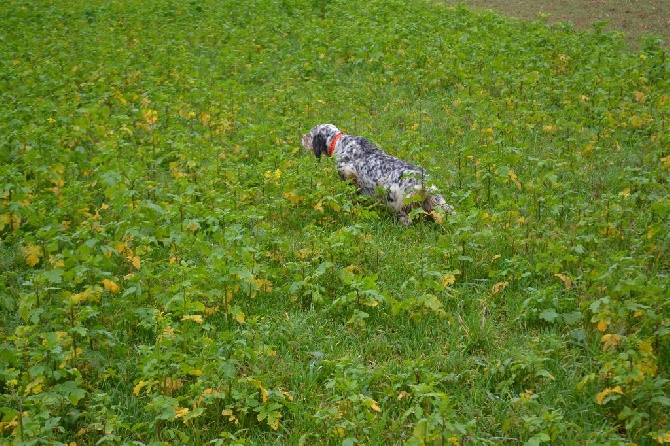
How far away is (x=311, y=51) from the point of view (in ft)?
43.3

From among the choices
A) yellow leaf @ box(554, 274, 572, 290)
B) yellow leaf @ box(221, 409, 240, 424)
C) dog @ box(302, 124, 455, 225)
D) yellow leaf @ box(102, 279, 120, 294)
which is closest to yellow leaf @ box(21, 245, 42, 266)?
yellow leaf @ box(102, 279, 120, 294)

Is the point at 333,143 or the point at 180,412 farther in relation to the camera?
the point at 333,143

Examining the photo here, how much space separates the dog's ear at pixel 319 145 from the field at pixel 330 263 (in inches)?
11.9

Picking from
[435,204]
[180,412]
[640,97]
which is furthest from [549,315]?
[640,97]

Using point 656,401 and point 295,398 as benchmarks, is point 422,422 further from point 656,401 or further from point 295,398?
point 656,401

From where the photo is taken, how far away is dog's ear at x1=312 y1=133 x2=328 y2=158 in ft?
28.4

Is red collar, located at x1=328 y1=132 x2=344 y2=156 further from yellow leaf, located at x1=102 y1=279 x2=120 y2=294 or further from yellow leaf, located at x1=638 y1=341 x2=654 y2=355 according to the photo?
yellow leaf, located at x1=638 y1=341 x2=654 y2=355

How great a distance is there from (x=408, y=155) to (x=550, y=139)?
2196mm

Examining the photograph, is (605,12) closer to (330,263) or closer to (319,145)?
(319,145)

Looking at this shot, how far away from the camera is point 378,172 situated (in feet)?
25.0

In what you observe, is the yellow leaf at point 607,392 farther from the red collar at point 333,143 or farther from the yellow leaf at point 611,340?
the red collar at point 333,143

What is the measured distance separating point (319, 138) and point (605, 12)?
10.2 metres

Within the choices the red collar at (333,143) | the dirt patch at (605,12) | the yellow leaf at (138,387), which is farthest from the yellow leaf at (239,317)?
the dirt patch at (605,12)

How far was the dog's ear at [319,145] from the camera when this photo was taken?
28.4 ft
